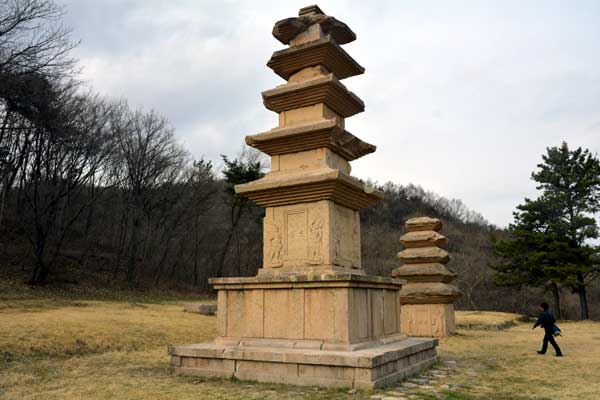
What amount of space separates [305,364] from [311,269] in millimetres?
1958

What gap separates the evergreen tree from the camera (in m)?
25.5

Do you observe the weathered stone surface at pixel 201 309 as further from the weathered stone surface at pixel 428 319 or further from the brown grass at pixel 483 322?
the brown grass at pixel 483 322

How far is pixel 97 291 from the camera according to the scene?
24844 mm

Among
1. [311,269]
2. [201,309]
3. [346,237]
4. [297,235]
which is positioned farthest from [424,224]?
[201,309]

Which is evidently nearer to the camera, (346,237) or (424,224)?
(346,237)

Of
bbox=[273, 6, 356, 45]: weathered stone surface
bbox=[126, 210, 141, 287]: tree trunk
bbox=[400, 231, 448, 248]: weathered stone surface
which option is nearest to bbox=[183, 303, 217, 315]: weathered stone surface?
bbox=[400, 231, 448, 248]: weathered stone surface

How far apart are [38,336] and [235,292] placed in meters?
5.67

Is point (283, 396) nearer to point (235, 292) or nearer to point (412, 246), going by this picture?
point (235, 292)

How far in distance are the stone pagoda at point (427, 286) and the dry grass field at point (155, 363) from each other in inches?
38.4

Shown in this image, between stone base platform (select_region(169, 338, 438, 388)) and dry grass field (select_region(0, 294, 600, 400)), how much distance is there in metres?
0.28

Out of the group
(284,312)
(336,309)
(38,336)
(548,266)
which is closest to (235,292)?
(284,312)

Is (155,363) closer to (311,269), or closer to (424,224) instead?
(311,269)

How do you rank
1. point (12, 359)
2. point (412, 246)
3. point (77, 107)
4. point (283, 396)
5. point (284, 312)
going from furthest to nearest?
1. point (77, 107)
2. point (412, 246)
3. point (12, 359)
4. point (284, 312)
5. point (283, 396)

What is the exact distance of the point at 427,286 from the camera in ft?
53.8
